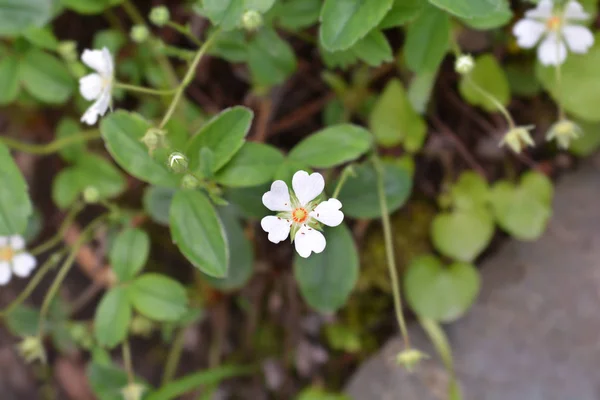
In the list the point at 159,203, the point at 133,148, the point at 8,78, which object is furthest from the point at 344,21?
the point at 8,78

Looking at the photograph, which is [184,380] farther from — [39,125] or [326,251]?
[39,125]

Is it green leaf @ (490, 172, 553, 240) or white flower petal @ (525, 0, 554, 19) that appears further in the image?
green leaf @ (490, 172, 553, 240)

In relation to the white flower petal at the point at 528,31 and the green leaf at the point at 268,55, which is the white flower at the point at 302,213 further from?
the white flower petal at the point at 528,31

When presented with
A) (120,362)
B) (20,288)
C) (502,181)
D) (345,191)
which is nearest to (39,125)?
(20,288)

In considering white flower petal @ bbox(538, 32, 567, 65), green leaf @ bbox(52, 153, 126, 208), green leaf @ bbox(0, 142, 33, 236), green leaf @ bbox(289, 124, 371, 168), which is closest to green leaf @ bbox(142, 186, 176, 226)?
green leaf @ bbox(52, 153, 126, 208)

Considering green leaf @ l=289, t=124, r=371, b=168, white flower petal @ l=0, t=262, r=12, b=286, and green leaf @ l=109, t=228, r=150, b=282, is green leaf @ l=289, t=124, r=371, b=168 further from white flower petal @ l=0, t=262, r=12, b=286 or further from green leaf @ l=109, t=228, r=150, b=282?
white flower petal @ l=0, t=262, r=12, b=286
